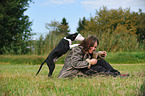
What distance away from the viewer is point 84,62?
3363 mm

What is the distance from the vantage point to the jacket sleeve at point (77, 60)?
132 inches

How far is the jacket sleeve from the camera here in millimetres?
3359

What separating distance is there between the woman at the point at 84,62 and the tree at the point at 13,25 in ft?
34.5

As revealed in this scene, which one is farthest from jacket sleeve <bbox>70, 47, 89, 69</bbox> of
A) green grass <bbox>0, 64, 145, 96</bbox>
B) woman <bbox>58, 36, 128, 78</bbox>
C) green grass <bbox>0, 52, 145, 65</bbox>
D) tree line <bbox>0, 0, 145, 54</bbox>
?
tree line <bbox>0, 0, 145, 54</bbox>

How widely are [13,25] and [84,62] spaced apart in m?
12.7

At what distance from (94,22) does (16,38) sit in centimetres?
1523

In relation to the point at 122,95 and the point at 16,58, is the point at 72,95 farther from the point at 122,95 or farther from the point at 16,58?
the point at 16,58

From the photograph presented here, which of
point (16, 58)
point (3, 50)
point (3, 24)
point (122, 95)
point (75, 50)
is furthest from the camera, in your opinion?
point (3, 24)

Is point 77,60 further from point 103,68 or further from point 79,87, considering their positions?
point 79,87

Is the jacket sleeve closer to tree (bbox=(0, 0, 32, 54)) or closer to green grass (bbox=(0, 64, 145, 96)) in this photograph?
green grass (bbox=(0, 64, 145, 96))

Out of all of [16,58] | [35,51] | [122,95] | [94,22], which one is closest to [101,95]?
[122,95]

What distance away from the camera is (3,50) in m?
13.6

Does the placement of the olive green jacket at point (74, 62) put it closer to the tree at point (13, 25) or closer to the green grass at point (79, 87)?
the green grass at point (79, 87)

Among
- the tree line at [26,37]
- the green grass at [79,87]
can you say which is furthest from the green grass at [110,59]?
the green grass at [79,87]
